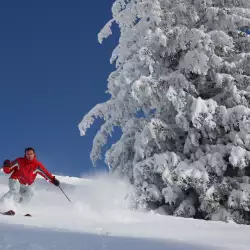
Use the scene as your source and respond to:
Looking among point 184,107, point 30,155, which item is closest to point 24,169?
point 30,155

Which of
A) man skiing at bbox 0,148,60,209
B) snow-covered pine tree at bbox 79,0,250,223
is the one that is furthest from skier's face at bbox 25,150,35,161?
snow-covered pine tree at bbox 79,0,250,223

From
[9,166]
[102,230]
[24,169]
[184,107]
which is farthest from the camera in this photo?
[184,107]

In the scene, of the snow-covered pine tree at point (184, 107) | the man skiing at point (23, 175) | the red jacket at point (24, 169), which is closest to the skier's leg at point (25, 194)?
the man skiing at point (23, 175)

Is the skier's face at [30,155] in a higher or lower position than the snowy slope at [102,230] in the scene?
higher

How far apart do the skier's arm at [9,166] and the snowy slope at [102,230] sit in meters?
0.94

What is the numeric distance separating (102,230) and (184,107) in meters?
6.76

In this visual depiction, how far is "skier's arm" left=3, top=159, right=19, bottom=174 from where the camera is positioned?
31.9ft

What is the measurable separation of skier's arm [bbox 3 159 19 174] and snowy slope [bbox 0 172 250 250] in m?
0.94

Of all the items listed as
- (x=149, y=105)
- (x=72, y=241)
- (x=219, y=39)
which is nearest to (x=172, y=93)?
(x=149, y=105)

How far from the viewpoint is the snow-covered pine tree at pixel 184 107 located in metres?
12.7

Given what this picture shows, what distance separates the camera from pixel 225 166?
12.9 meters

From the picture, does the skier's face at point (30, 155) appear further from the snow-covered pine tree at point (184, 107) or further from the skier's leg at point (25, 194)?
the snow-covered pine tree at point (184, 107)

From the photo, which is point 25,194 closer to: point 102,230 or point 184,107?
point 102,230

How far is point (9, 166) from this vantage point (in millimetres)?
9844
